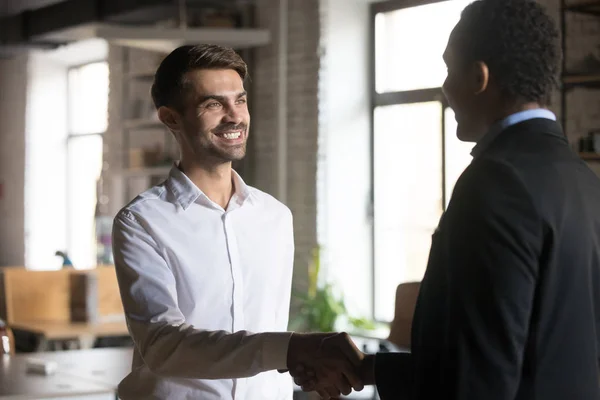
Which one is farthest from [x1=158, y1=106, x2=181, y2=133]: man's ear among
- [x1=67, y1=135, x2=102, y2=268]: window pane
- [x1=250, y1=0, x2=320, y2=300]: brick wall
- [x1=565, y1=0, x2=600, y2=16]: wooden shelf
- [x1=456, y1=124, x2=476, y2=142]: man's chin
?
[x1=67, y1=135, x2=102, y2=268]: window pane

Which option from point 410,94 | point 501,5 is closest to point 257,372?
point 501,5

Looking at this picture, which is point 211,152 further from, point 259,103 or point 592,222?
point 259,103

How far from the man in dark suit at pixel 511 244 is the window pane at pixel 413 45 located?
16.0 ft

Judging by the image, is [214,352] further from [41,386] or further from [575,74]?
[575,74]

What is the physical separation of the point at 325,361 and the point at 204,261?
13.0 inches

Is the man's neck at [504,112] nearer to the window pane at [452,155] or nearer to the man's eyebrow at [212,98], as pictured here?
the man's eyebrow at [212,98]

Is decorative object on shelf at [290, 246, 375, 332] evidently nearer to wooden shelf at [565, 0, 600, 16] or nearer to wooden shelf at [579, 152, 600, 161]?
wooden shelf at [579, 152, 600, 161]

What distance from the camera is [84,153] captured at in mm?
12352

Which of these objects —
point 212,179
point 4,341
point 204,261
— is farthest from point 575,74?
point 204,261

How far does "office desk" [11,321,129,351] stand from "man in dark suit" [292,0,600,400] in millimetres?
4805

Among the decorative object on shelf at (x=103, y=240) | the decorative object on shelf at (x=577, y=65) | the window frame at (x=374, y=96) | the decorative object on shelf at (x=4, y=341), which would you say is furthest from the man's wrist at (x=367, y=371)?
the decorative object on shelf at (x=103, y=240)

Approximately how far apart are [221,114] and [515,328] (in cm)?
97

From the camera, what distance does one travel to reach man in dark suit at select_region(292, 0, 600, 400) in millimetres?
1470

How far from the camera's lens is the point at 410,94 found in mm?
6809
